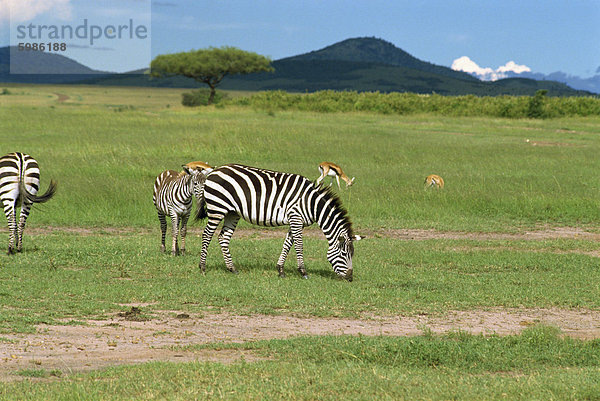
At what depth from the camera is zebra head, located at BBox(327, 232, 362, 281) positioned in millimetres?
11898

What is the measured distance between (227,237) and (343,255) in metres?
2.07

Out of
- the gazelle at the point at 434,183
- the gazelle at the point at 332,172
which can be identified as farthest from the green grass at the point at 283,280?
the gazelle at the point at 332,172

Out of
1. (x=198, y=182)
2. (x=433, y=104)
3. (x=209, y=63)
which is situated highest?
(x=209, y=63)

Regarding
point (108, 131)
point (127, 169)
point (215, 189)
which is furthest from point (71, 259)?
point (108, 131)

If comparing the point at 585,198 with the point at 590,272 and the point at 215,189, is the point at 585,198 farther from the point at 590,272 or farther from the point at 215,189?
the point at 215,189

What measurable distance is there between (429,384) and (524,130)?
3963 cm

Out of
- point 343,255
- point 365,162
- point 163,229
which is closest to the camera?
point 343,255

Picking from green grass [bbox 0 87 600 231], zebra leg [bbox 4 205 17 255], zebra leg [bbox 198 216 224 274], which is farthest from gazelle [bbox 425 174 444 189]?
zebra leg [bbox 4 205 17 255]

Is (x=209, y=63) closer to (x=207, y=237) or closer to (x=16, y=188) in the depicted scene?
(x=16, y=188)

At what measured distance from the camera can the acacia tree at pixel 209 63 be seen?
266 ft

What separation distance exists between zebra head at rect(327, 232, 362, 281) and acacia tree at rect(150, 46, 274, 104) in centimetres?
6821

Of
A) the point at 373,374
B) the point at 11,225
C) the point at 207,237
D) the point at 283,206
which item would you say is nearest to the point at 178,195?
the point at 207,237

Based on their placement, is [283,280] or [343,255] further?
[343,255]

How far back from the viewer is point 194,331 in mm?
8750
